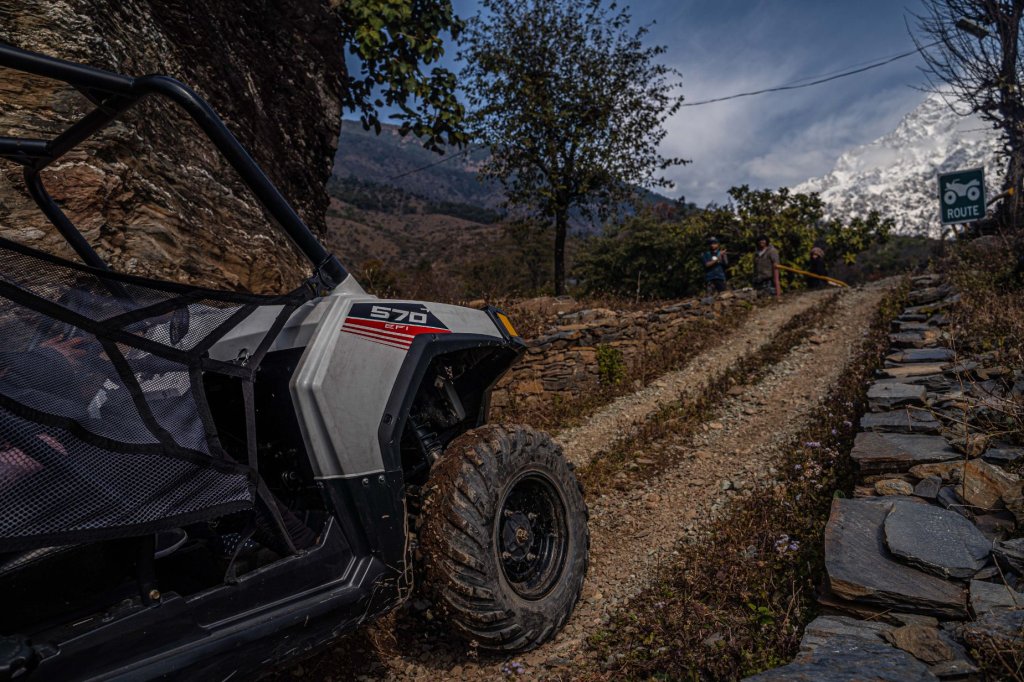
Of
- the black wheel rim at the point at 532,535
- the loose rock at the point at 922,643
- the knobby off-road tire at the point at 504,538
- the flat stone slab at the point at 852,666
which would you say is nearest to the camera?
the flat stone slab at the point at 852,666

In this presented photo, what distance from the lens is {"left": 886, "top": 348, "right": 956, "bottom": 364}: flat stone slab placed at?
18.2 ft

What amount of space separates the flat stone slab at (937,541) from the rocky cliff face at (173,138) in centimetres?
433

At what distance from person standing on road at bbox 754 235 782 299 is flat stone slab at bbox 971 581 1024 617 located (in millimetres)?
13222

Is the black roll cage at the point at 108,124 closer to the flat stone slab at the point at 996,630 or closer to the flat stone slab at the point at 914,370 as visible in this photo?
the flat stone slab at the point at 996,630

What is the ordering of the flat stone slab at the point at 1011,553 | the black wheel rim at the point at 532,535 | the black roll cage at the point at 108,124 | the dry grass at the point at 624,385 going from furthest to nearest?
1. the dry grass at the point at 624,385
2. the black wheel rim at the point at 532,535
3. the flat stone slab at the point at 1011,553
4. the black roll cage at the point at 108,124

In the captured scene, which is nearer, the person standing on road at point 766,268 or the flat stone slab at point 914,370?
the flat stone slab at point 914,370

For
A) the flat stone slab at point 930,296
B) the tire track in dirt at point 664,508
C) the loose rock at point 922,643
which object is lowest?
the tire track in dirt at point 664,508

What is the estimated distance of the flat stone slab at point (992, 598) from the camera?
7.13 feet

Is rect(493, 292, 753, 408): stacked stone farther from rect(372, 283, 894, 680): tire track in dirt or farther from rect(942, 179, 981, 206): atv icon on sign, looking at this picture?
rect(942, 179, 981, 206): atv icon on sign

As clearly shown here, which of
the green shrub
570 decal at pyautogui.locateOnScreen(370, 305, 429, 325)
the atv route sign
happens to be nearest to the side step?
570 decal at pyautogui.locateOnScreen(370, 305, 429, 325)

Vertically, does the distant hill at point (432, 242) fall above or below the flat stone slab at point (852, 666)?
above

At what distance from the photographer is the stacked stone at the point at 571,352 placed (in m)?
8.52

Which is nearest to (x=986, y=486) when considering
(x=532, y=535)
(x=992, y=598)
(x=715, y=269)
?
(x=992, y=598)

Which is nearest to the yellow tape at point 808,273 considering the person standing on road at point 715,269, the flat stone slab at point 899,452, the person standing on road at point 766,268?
the person standing on road at point 766,268
